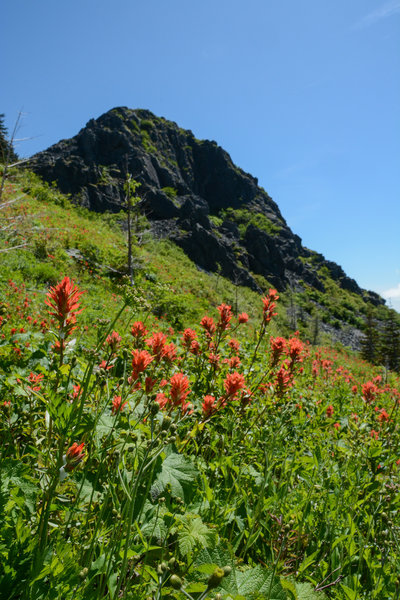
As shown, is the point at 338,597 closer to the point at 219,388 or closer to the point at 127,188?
the point at 219,388

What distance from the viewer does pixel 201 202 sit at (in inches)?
2606

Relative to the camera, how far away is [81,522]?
4.80 feet

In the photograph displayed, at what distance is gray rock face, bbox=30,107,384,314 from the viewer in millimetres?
50125

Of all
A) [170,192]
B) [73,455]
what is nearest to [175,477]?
[73,455]

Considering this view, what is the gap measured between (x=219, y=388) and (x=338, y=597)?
6.14 ft

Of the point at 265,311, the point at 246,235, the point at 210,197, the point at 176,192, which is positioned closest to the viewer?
the point at 265,311

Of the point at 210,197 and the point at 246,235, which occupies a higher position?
the point at 210,197

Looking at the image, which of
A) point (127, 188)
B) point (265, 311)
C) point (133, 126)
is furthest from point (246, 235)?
point (265, 311)

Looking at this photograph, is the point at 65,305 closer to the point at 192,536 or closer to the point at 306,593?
the point at 192,536

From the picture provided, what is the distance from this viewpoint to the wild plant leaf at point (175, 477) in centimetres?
151

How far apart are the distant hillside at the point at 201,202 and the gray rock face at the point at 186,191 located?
191 mm

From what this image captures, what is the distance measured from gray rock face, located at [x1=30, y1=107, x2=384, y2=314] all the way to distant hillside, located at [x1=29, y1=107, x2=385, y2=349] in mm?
191

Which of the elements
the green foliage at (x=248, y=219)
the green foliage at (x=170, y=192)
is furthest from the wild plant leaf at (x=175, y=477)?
the green foliage at (x=248, y=219)

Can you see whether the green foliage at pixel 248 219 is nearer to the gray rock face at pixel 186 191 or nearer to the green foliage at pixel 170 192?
the gray rock face at pixel 186 191
